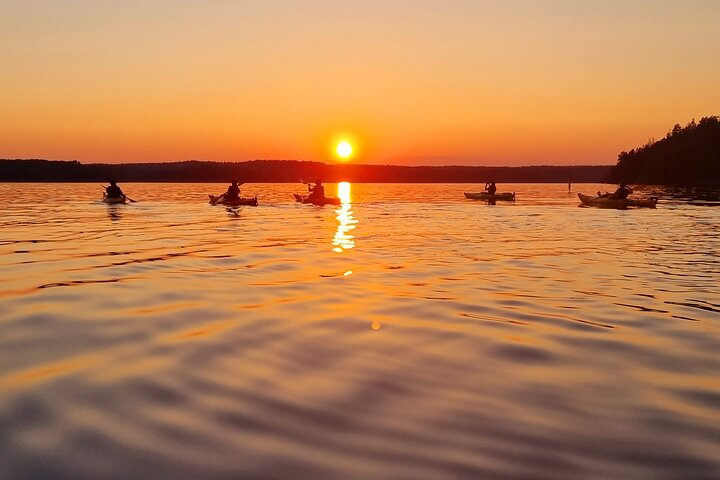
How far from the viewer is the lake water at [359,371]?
15.4ft

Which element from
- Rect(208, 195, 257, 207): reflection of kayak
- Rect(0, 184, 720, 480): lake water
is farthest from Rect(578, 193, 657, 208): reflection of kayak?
Rect(0, 184, 720, 480): lake water

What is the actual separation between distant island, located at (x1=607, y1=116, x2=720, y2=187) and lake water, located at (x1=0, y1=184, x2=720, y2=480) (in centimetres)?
11842

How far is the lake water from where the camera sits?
15.4 feet

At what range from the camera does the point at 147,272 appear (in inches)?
579

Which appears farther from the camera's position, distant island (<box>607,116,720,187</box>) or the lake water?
distant island (<box>607,116,720,187</box>)

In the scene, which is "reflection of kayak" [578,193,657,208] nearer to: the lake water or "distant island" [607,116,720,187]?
the lake water

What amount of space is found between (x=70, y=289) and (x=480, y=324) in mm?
8641

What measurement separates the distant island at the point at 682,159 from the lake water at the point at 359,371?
11842 centimetres

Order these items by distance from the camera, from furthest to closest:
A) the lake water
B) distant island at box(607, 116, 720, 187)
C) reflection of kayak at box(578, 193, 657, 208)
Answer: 1. distant island at box(607, 116, 720, 187)
2. reflection of kayak at box(578, 193, 657, 208)
3. the lake water

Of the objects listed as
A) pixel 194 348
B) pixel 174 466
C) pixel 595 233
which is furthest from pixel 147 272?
pixel 595 233

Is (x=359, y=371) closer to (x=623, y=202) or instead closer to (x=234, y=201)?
(x=234, y=201)

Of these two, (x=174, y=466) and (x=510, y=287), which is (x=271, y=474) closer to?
(x=174, y=466)

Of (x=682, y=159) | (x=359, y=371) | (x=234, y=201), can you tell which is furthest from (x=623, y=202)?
(x=682, y=159)

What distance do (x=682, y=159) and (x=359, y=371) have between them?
5224 inches
